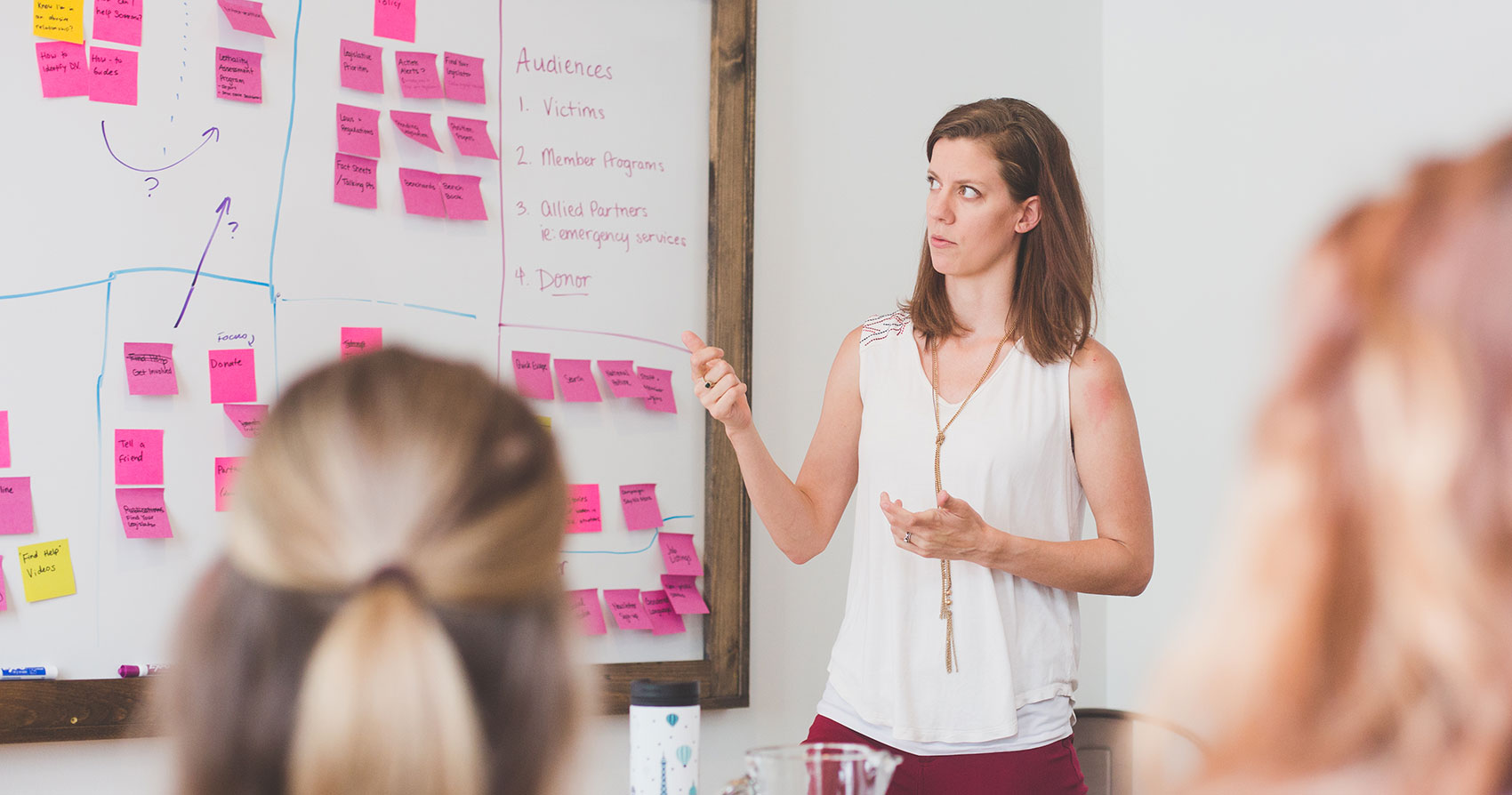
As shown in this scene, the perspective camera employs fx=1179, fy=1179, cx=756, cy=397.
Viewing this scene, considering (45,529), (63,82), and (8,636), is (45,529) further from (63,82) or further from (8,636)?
(63,82)

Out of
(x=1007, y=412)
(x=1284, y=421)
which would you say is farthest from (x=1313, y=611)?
(x=1007, y=412)

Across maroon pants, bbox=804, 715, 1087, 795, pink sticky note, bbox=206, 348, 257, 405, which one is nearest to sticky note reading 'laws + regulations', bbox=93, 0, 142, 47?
pink sticky note, bbox=206, 348, 257, 405

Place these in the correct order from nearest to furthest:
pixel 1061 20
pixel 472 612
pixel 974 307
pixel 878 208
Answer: pixel 472 612
pixel 974 307
pixel 878 208
pixel 1061 20

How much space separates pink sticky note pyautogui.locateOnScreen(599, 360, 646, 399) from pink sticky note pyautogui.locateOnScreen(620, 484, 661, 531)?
0.55ft

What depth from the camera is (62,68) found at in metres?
1.76

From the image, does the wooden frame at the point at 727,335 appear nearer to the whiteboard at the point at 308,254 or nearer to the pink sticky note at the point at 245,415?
the whiteboard at the point at 308,254

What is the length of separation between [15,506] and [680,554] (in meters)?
1.03

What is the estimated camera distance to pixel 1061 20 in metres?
2.63

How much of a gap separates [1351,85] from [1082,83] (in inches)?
26.6

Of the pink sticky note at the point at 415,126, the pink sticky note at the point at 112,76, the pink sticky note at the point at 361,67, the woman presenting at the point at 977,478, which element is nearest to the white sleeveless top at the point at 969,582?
the woman presenting at the point at 977,478

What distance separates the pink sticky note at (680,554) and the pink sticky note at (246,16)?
3.50 feet

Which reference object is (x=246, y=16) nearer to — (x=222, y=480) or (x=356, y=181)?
(x=356, y=181)

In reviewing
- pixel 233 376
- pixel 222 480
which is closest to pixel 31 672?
pixel 222 480

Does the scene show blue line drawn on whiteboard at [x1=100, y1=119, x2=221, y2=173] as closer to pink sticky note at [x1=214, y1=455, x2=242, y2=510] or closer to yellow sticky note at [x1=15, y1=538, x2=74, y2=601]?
pink sticky note at [x1=214, y1=455, x2=242, y2=510]
